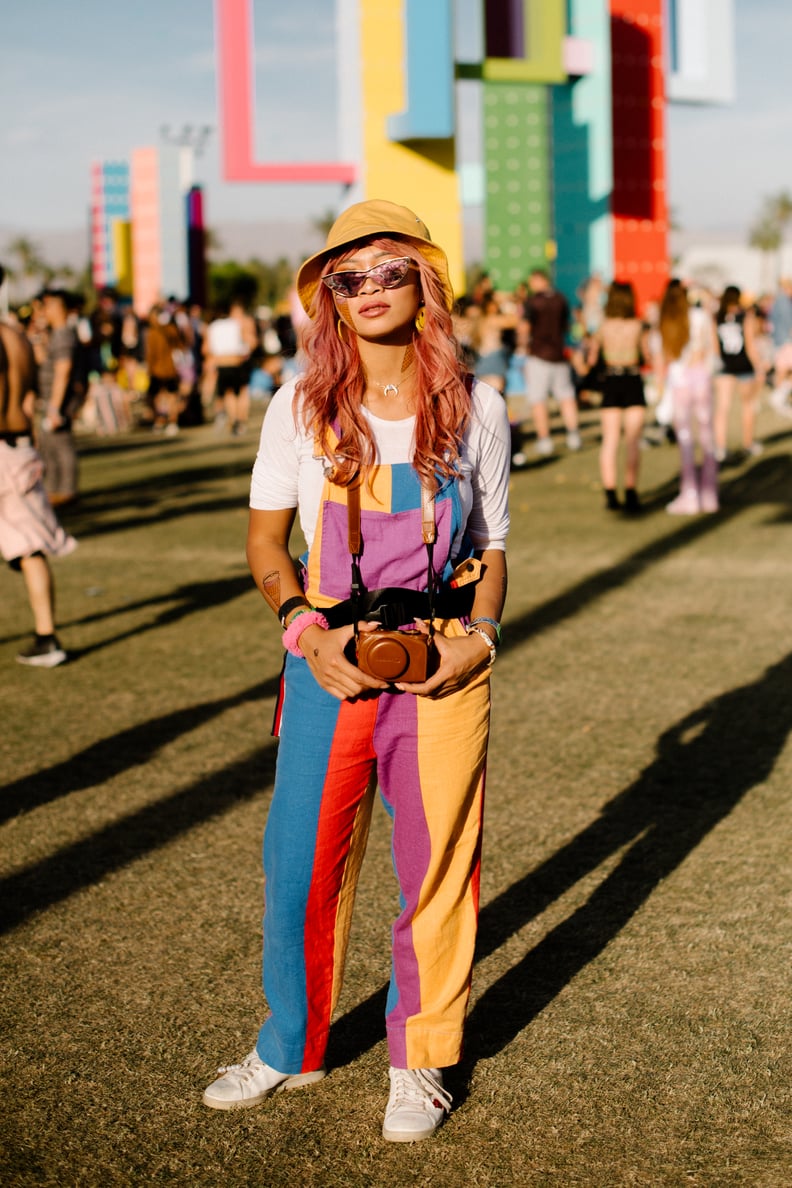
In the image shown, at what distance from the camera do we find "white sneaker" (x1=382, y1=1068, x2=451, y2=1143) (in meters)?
2.90

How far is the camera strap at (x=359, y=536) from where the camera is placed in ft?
8.93

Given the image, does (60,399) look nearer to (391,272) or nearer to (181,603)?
(181,603)

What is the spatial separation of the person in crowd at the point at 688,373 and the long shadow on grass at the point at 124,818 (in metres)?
6.26

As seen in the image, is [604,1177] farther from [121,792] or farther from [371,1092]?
[121,792]

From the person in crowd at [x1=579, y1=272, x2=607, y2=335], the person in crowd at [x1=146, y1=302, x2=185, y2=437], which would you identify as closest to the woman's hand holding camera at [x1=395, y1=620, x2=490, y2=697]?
the person in crowd at [x1=579, y1=272, x2=607, y2=335]

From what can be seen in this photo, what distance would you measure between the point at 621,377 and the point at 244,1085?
918cm

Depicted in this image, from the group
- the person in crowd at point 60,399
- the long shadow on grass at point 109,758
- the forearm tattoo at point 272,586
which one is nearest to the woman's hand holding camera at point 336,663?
the forearm tattoo at point 272,586

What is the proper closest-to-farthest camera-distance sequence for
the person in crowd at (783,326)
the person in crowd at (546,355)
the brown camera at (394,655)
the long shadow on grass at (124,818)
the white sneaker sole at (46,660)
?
the brown camera at (394,655), the long shadow on grass at (124,818), the white sneaker sole at (46,660), the person in crowd at (546,355), the person in crowd at (783,326)

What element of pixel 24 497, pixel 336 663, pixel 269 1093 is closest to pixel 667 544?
pixel 24 497

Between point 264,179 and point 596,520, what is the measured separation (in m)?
11.3

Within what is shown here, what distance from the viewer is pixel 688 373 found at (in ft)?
37.9

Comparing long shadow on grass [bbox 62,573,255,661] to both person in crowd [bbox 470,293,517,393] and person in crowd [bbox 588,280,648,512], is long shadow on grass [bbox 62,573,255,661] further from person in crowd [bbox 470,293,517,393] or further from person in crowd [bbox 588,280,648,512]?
person in crowd [bbox 470,293,517,393]

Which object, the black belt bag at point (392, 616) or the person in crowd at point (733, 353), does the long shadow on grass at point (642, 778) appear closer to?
the black belt bag at point (392, 616)

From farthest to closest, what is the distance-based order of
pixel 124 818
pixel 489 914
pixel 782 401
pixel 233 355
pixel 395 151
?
pixel 782 401, pixel 395 151, pixel 233 355, pixel 124 818, pixel 489 914
